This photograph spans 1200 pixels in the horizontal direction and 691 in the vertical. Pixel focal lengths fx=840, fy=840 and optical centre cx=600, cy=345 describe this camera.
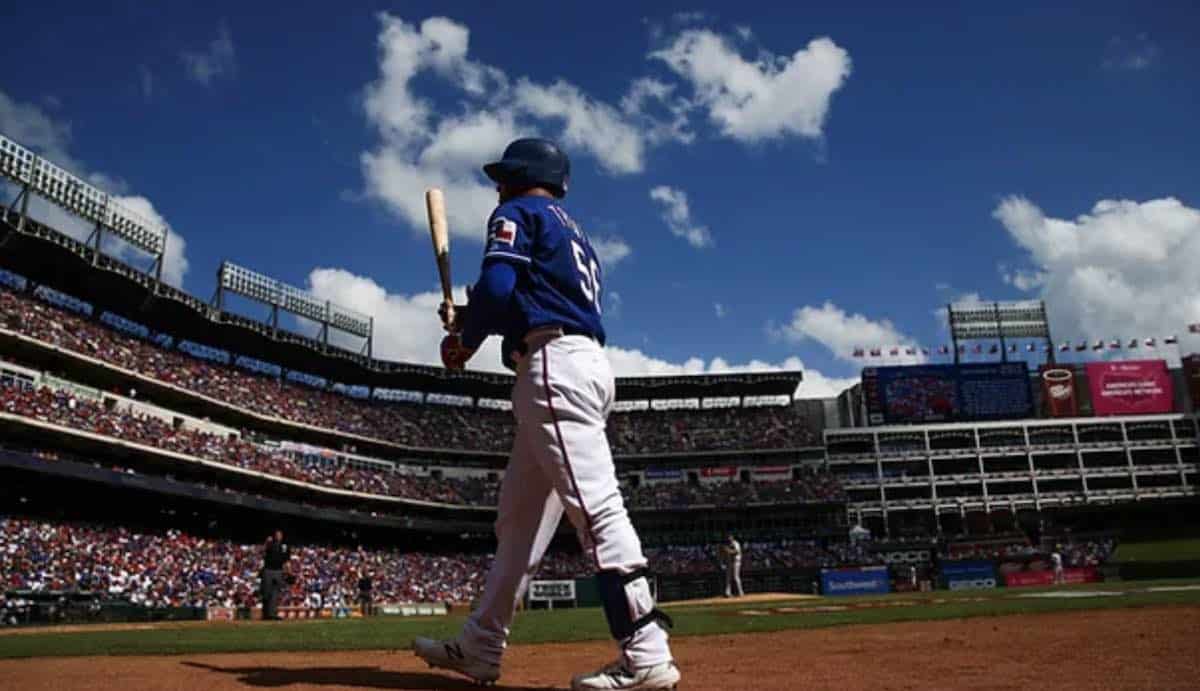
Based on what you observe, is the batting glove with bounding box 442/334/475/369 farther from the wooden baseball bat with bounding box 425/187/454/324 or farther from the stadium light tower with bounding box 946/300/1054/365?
the stadium light tower with bounding box 946/300/1054/365

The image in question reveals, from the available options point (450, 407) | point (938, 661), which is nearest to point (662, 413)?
point (450, 407)

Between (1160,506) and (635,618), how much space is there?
63932 mm

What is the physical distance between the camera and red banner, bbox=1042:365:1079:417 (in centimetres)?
5856

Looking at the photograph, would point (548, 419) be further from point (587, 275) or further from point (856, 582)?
point (856, 582)

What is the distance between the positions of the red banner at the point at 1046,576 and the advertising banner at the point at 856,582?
15.3 ft

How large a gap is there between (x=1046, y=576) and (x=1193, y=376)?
35.1m

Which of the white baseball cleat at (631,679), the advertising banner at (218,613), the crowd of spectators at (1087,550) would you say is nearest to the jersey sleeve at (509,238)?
the white baseball cleat at (631,679)

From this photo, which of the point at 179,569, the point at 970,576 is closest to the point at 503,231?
the point at 179,569

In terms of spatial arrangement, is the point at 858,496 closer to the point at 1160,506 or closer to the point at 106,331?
the point at 1160,506

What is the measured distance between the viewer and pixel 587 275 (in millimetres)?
3436

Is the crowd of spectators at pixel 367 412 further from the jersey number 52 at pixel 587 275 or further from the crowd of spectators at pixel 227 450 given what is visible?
the jersey number 52 at pixel 587 275

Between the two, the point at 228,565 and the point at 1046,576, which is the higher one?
the point at 228,565

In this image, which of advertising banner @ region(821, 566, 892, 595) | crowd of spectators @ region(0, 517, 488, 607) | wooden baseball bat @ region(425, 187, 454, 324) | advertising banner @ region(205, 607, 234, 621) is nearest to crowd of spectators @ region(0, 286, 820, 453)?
crowd of spectators @ region(0, 517, 488, 607)

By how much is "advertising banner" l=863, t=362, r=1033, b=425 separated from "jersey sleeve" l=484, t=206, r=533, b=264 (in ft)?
189
